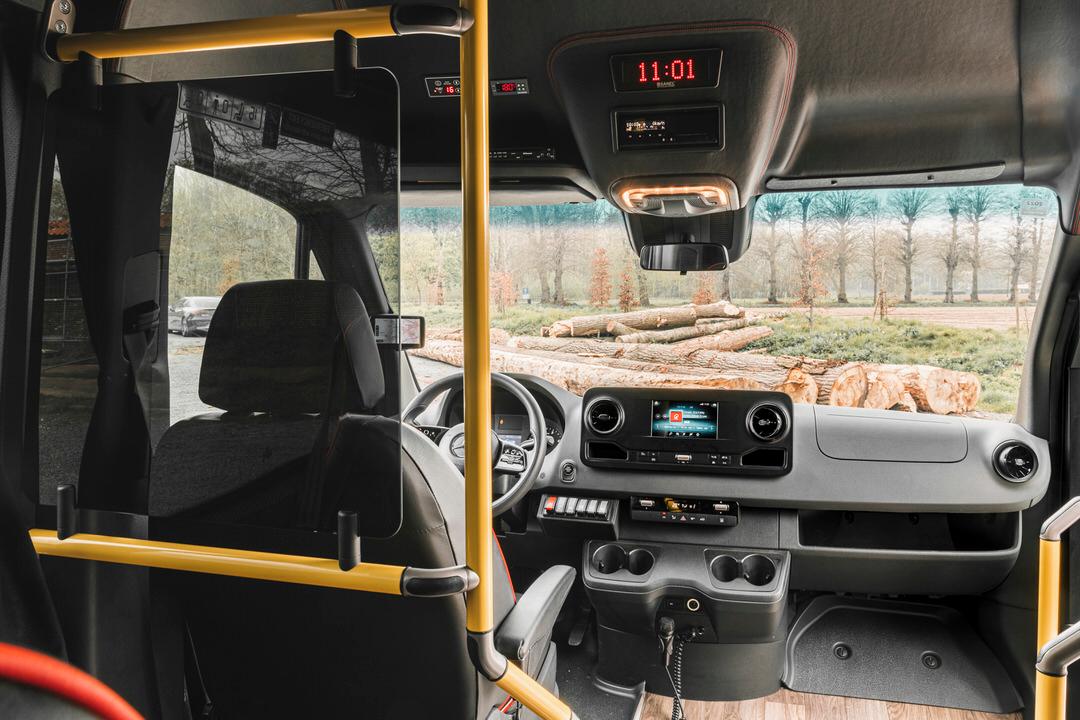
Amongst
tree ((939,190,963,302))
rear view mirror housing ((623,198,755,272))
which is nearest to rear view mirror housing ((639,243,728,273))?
rear view mirror housing ((623,198,755,272))

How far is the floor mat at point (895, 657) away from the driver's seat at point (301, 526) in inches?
69.3

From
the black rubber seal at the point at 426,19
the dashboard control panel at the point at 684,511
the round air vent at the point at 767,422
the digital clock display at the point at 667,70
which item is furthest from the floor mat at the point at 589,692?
the black rubber seal at the point at 426,19

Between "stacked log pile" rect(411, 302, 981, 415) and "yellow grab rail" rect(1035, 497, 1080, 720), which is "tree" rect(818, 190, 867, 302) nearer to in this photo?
"stacked log pile" rect(411, 302, 981, 415)

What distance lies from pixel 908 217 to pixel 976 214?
25 centimetres

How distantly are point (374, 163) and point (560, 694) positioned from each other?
228 centimetres

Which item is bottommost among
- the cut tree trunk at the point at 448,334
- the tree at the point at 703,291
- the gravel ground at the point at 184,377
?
the gravel ground at the point at 184,377

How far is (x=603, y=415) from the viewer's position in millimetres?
2795

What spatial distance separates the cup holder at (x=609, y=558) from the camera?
2.71 m

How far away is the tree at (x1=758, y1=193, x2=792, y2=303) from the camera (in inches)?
120

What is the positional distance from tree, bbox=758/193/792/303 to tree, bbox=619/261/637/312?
60 cm

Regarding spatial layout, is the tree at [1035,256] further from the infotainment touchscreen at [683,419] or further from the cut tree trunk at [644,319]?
the infotainment touchscreen at [683,419]

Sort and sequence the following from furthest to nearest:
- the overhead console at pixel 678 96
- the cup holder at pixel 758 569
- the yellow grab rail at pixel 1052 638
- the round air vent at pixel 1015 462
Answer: the cup holder at pixel 758 569 → the round air vent at pixel 1015 462 → the overhead console at pixel 678 96 → the yellow grab rail at pixel 1052 638

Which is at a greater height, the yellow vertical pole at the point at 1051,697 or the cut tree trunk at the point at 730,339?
the cut tree trunk at the point at 730,339

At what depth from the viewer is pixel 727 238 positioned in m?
2.75
